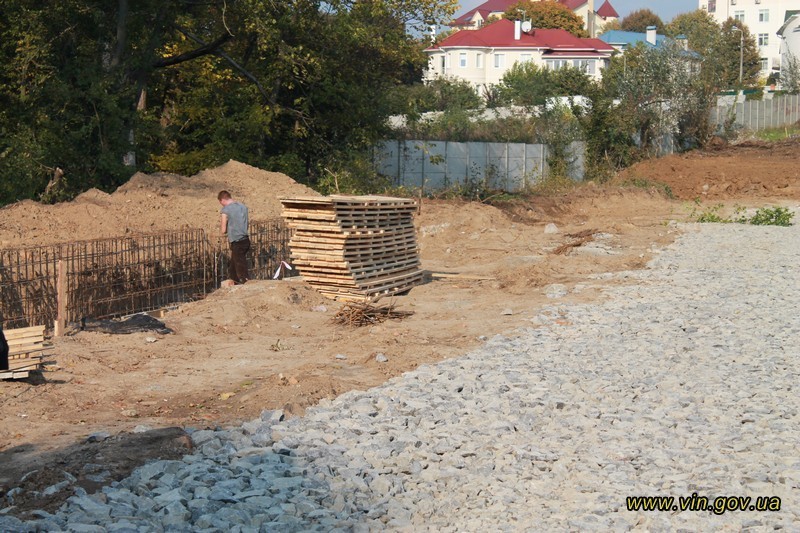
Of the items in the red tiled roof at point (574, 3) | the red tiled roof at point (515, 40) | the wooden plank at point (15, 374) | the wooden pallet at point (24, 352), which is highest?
the red tiled roof at point (574, 3)

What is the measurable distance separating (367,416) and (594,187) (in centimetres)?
2650

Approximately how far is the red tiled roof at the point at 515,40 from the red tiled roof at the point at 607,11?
63.0 meters

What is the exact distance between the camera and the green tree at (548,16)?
97875 millimetres

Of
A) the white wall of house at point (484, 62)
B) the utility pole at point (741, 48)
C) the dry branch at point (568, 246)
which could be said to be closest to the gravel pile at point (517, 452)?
the dry branch at point (568, 246)

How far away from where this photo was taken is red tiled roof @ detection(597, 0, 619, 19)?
14438 centimetres

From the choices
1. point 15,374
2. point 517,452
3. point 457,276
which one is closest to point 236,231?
point 457,276

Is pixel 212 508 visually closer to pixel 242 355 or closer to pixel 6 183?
pixel 242 355

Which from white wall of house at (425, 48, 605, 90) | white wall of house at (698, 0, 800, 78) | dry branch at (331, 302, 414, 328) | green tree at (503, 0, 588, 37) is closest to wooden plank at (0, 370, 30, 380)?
dry branch at (331, 302, 414, 328)

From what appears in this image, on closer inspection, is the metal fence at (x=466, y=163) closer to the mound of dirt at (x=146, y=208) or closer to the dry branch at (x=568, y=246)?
the dry branch at (x=568, y=246)

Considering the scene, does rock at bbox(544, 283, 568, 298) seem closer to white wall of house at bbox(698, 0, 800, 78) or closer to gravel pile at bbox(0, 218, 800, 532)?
gravel pile at bbox(0, 218, 800, 532)

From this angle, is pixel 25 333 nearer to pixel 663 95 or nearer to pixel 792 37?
pixel 663 95

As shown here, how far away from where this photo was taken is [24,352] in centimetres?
946

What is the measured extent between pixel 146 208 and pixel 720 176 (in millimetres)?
25446

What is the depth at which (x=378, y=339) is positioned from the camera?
11750 mm
